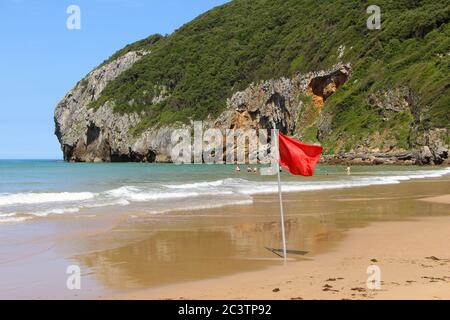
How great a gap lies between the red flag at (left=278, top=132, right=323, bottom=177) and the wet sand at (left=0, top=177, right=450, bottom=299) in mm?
1749

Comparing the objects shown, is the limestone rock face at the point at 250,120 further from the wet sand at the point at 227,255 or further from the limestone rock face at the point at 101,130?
the wet sand at the point at 227,255

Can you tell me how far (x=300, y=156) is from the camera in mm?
10133

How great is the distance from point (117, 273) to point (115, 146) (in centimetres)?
12441

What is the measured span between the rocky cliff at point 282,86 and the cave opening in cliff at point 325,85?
190 millimetres

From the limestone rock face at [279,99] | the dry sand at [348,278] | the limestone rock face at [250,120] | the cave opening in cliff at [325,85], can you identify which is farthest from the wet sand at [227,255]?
the cave opening in cliff at [325,85]

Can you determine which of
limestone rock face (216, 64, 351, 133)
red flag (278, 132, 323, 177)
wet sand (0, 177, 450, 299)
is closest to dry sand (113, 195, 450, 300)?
wet sand (0, 177, 450, 299)

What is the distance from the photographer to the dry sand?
7203 mm

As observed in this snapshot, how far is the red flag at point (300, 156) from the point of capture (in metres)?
10.0

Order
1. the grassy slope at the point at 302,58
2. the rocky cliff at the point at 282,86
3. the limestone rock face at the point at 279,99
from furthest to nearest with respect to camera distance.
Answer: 1. the limestone rock face at the point at 279,99
2. the grassy slope at the point at 302,58
3. the rocky cliff at the point at 282,86

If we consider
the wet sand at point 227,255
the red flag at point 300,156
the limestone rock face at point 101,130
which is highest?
the limestone rock face at point 101,130

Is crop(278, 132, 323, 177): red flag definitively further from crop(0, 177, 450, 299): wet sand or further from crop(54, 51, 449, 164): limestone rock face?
crop(54, 51, 449, 164): limestone rock face

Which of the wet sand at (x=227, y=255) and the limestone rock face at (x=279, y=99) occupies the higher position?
the limestone rock face at (x=279, y=99)

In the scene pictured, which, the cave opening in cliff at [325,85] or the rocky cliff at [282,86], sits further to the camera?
the cave opening in cliff at [325,85]

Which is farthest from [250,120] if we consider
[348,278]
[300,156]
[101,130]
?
[348,278]
